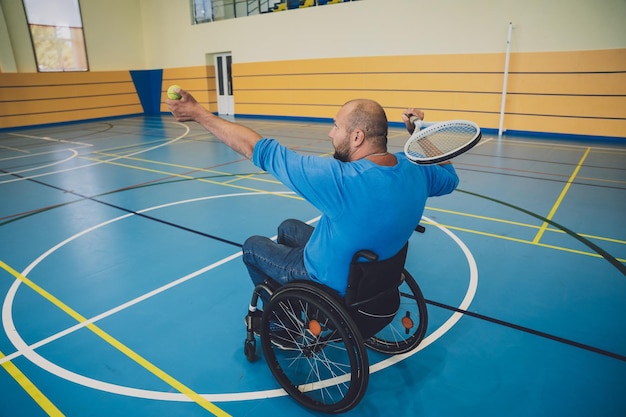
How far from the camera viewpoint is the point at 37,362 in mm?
2404

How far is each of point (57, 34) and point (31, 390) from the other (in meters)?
16.2

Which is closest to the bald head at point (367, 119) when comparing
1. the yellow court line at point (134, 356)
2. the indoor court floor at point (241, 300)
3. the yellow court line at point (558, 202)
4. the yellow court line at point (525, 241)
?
the indoor court floor at point (241, 300)

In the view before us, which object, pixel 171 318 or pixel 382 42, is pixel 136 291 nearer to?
pixel 171 318

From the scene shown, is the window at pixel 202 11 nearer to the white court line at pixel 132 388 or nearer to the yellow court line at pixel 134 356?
the white court line at pixel 132 388

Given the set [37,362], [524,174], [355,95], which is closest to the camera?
[37,362]

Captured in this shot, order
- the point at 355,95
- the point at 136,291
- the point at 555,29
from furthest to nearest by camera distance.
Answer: the point at 355,95 < the point at 555,29 < the point at 136,291

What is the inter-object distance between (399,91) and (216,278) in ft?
35.4

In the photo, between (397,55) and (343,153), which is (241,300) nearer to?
(343,153)

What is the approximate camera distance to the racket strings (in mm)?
1920

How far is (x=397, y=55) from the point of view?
1225 cm

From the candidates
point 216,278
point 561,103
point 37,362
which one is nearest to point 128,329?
point 37,362

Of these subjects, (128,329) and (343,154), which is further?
(128,329)

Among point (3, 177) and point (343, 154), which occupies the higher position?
point (343, 154)

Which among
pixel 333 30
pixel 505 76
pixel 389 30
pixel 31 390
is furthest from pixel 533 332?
pixel 333 30
